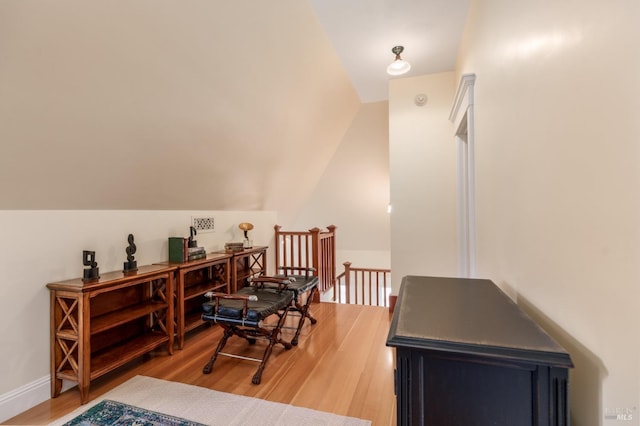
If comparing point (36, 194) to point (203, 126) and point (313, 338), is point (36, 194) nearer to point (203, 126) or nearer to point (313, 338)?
point (203, 126)

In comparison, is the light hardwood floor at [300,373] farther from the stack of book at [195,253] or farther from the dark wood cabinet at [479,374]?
the dark wood cabinet at [479,374]

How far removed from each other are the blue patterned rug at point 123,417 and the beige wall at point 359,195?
14.0ft

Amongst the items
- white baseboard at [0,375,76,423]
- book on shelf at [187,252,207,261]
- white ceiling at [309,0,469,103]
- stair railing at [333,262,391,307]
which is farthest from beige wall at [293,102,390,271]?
white baseboard at [0,375,76,423]

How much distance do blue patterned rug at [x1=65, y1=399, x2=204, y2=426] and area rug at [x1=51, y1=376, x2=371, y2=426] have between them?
2 centimetres

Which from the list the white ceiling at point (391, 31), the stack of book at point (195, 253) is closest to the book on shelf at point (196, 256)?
the stack of book at point (195, 253)

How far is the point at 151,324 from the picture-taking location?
8.98 ft

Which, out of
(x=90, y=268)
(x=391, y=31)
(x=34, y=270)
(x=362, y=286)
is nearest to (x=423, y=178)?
(x=391, y=31)

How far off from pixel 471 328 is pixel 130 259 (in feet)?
8.46

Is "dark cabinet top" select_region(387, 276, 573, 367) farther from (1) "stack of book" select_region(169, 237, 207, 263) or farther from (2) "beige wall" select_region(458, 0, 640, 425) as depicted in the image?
(1) "stack of book" select_region(169, 237, 207, 263)

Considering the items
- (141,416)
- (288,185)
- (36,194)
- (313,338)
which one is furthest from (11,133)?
(288,185)

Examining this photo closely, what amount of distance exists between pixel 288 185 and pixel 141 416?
334cm

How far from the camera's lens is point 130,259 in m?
2.44

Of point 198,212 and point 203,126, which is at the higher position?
point 203,126

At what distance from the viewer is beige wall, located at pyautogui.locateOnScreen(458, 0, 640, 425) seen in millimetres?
575
